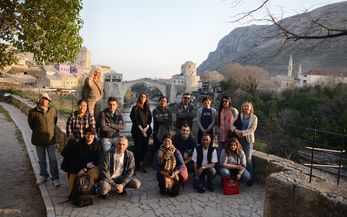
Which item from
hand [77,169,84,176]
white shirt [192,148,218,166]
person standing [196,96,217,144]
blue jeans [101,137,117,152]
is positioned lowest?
hand [77,169,84,176]

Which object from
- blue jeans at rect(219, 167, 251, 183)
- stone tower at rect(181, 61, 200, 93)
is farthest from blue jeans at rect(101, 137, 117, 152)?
stone tower at rect(181, 61, 200, 93)

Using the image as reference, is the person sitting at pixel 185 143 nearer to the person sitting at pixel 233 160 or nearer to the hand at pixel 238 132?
the person sitting at pixel 233 160

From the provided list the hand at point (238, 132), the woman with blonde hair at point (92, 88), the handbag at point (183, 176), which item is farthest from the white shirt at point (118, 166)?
the hand at point (238, 132)

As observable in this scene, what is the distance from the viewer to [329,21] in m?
2.80

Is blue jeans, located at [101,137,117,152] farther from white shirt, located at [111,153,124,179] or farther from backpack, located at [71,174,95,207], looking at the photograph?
backpack, located at [71,174,95,207]

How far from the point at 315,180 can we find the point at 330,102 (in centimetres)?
2346

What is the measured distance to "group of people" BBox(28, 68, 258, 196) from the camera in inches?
188

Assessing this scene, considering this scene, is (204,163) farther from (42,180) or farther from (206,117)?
(42,180)

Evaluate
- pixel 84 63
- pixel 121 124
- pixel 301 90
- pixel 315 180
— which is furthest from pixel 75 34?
pixel 84 63

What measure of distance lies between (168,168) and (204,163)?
31.4 inches

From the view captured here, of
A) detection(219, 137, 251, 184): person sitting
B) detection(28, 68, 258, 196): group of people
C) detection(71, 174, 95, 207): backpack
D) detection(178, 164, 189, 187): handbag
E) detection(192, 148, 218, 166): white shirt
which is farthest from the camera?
detection(192, 148, 218, 166): white shirt

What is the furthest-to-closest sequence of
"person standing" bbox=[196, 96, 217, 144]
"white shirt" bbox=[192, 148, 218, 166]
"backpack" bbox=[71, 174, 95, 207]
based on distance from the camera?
"person standing" bbox=[196, 96, 217, 144]
"white shirt" bbox=[192, 148, 218, 166]
"backpack" bbox=[71, 174, 95, 207]

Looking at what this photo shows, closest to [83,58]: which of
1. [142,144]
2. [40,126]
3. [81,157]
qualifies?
[142,144]

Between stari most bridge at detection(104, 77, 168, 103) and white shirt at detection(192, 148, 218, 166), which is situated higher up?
stari most bridge at detection(104, 77, 168, 103)
